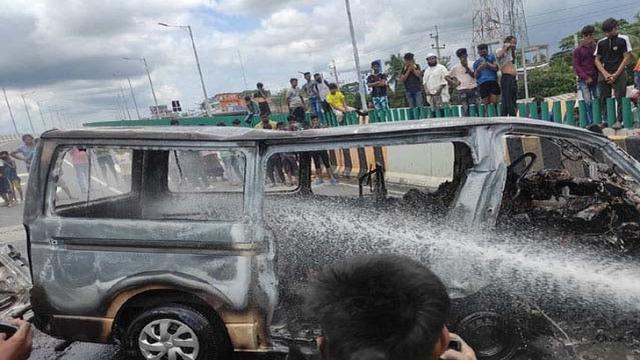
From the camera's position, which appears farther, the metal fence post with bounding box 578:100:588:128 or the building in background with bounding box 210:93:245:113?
the building in background with bounding box 210:93:245:113

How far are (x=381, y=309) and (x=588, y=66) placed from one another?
8325 millimetres

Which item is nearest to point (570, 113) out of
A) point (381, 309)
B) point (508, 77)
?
point (508, 77)

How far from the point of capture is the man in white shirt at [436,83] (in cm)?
1091

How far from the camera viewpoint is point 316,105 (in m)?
15.2

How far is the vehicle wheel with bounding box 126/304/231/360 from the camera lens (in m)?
3.19

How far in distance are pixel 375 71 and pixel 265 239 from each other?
34.9ft

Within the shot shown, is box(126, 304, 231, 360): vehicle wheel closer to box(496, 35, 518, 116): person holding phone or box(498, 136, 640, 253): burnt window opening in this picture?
box(498, 136, 640, 253): burnt window opening

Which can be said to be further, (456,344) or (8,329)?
(8,329)

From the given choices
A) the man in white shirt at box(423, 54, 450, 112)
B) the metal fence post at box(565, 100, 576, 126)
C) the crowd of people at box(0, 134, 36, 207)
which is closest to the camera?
the metal fence post at box(565, 100, 576, 126)

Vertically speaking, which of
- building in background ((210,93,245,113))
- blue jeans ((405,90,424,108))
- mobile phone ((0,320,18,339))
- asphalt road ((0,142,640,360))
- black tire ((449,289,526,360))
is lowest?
asphalt road ((0,142,640,360))

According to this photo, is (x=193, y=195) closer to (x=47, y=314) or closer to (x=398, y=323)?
(x=47, y=314)

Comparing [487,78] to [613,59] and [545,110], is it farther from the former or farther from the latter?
[613,59]

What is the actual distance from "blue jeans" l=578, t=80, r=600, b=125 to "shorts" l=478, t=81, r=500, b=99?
4.54 feet

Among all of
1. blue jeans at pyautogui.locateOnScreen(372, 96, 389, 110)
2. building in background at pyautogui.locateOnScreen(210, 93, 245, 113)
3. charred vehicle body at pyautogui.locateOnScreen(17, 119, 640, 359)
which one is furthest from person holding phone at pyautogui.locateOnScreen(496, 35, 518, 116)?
building in background at pyautogui.locateOnScreen(210, 93, 245, 113)
